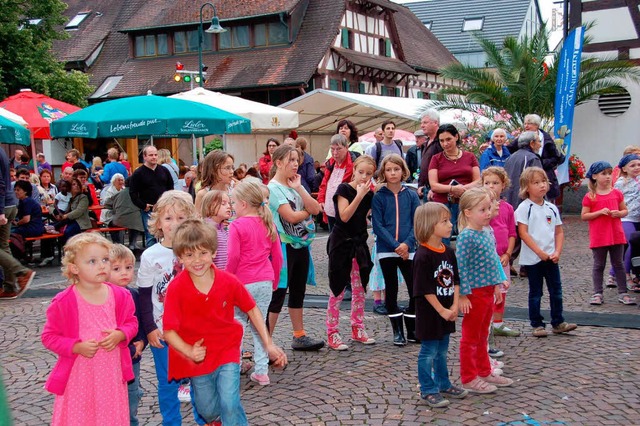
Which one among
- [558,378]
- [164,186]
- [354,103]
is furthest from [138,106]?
[354,103]

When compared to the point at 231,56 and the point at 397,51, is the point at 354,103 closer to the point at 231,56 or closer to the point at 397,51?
the point at 231,56

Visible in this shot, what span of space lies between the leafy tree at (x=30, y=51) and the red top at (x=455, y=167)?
21722 mm

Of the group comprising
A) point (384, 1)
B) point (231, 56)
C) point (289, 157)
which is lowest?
point (289, 157)

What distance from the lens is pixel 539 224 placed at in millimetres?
6648

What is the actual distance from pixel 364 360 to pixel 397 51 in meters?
36.5

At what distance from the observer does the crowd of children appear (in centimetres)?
378

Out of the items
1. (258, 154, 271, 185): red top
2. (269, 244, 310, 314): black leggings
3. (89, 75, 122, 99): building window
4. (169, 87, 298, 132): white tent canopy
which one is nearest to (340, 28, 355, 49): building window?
(89, 75, 122, 99): building window

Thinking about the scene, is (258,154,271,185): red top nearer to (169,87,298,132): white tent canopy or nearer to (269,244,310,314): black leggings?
(169,87,298,132): white tent canopy

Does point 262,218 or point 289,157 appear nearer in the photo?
point 262,218

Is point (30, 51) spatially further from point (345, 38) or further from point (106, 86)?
point (345, 38)

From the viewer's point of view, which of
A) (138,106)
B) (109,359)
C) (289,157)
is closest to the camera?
(109,359)

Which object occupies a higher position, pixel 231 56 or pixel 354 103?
pixel 231 56

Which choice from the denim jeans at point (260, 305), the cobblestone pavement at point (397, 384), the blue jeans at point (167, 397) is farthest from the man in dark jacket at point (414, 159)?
the blue jeans at point (167, 397)

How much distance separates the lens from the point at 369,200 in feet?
21.7
